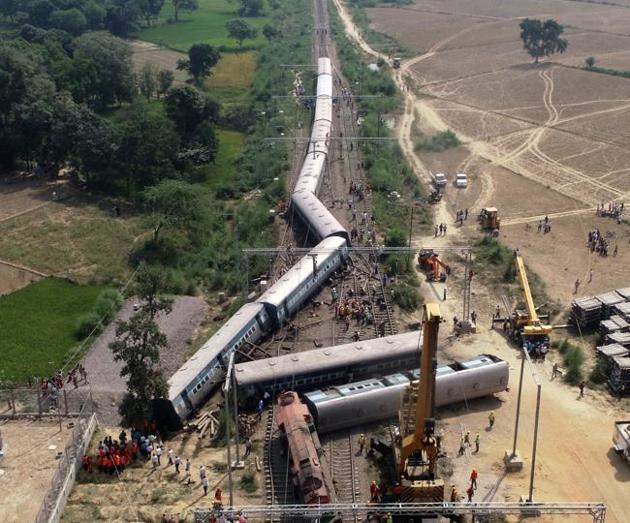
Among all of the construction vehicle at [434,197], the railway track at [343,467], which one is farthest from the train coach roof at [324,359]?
the construction vehicle at [434,197]

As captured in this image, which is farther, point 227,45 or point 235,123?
point 227,45

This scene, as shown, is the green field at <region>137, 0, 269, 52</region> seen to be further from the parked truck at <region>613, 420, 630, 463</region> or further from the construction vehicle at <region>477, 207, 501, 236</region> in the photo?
the parked truck at <region>613, 420, 630, 463</region>

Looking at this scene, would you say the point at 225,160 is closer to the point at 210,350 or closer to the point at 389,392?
the point at 210,350

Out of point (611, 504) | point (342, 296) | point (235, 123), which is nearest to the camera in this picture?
point (611, 504)

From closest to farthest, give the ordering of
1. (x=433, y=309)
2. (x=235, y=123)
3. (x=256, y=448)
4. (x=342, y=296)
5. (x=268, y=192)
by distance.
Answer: (x=433, y=309), (x=256, y=448), (x=342, y=296), (x=268, y=192), (x=235, y=123)

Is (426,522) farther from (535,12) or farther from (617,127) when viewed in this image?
(535,12)

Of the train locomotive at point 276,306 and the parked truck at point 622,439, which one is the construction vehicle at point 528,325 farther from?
the train locomotive at point 276,306

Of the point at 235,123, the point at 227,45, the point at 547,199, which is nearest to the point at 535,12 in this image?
the point at 227,45
